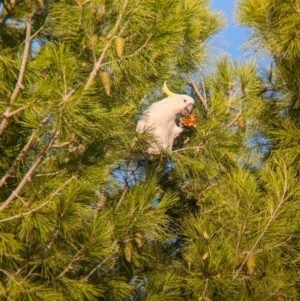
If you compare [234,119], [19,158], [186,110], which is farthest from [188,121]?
[19,158]

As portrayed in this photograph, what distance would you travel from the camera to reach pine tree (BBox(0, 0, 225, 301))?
2041 mm

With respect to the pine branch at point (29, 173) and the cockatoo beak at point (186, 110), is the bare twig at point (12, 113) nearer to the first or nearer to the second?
the pine branch at point (29, 173)

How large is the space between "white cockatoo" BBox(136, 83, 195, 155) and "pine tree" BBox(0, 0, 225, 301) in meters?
0.06

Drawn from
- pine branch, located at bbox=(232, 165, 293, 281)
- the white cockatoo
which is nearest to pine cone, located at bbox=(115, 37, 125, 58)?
the white cockatoo

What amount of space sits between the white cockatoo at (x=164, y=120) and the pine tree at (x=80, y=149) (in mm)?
60

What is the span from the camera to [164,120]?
8.54 ft

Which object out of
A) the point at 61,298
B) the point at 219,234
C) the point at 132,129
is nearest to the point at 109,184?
the point at 132,129

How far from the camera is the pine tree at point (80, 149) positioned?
204 centimetres

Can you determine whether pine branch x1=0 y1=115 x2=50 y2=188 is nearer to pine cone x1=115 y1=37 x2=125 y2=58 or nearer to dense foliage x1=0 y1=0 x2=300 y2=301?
dense foliage x1=0 y1=0 x2=300 y2=301

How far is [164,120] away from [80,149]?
0.40 metres

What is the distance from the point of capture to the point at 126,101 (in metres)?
2.45

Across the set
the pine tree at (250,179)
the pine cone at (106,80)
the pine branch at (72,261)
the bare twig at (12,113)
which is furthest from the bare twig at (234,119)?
the bare twig at (12,113)

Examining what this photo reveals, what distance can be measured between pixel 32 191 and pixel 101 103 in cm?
33

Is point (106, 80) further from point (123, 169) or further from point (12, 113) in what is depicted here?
point (123, 169)
